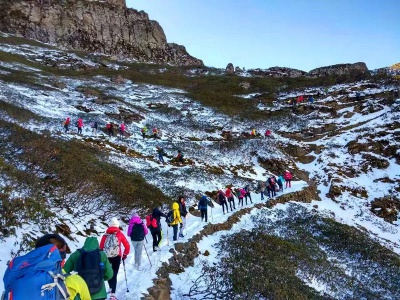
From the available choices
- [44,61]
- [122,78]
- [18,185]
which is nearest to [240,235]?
[18,185]

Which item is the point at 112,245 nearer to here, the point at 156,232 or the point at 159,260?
the point at 159,260

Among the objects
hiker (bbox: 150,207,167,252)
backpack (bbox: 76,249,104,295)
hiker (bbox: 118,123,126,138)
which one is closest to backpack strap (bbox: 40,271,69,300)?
backpack (bbox: 76,249,104,295)

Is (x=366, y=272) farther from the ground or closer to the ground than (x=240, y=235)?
closer to the ground

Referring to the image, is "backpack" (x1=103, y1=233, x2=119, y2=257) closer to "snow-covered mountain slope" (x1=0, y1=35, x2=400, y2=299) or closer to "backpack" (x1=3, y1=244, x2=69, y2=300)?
"snow-covered mountain slope" (x1=0, y1=35, x2=400, y2=299)

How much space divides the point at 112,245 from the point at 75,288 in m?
3.95

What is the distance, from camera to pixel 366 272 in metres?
17.3

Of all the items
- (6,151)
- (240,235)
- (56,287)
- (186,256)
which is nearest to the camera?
(56,287)

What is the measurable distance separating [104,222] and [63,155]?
4.92 metres

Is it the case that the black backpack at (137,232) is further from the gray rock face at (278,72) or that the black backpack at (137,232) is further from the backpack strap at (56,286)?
the gray rock face at (278,72)

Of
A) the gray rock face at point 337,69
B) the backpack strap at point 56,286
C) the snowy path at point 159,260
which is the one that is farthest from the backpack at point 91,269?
Answer: the gray rock face at point 337,69

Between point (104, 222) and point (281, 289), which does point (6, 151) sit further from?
point (281, 289)

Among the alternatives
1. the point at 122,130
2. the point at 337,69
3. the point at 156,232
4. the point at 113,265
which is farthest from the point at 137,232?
the point at 337,69

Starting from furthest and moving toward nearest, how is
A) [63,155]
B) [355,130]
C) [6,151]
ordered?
1. [355,130]
2. [63,155]
3. [6,151]

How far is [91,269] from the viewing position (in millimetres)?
5531
